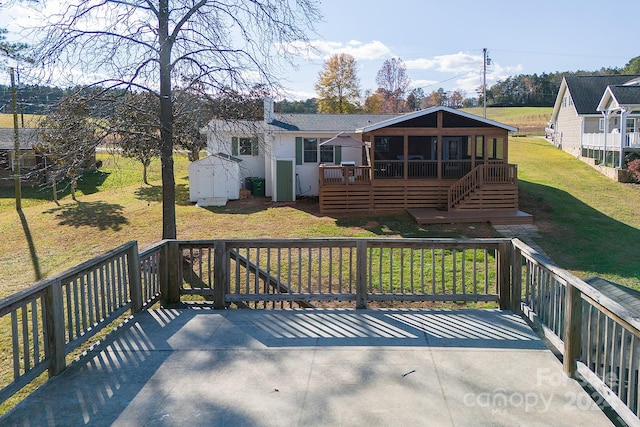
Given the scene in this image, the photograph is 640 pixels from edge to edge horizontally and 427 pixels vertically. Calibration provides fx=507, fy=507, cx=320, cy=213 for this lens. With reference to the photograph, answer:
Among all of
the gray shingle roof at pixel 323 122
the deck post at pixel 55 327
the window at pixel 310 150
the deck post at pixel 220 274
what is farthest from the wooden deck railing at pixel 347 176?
the deck post at pixel 55 327

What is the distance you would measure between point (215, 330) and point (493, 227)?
39.1ft

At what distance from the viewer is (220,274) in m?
6.08

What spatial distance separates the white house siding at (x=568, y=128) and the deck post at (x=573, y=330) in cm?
2984

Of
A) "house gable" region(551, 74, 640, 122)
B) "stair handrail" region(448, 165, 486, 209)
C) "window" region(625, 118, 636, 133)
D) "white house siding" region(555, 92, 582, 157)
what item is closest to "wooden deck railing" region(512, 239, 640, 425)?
"stair handrail" region(448, 165, 486, 209)

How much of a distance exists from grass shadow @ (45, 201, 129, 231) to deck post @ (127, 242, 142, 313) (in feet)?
36.4

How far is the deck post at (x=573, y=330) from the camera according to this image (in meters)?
4.12

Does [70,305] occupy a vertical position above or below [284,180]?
below

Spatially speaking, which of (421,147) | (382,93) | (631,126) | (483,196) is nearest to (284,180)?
(421,147)

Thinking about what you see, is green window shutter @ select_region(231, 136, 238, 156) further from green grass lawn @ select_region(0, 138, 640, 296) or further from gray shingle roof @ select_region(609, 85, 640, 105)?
gray shingle roof @ select_region(609, 85, 640, 105)

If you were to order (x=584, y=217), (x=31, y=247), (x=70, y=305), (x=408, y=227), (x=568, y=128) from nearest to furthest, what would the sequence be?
(x=70, y=305), (x=31, y=247), (x=408, y=227), (x=584, y=217), (x=568, y=128)

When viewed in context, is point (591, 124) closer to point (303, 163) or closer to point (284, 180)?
point (303, 163)

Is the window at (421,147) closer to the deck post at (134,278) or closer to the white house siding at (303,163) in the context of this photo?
the white house siding at (303,163)

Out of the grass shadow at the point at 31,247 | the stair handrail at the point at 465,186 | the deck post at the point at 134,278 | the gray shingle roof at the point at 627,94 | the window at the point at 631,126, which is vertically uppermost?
the gray shingle roof at the point at 627,94

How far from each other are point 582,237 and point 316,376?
480 inches
